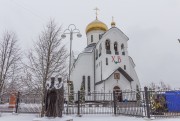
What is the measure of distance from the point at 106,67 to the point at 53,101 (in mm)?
20993

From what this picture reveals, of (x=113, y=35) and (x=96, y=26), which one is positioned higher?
(x=96, y=26)

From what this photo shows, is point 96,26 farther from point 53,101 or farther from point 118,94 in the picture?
point 53,101

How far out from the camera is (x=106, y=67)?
2881cm

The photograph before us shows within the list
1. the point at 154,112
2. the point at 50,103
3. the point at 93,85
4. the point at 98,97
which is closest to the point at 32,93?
the point at 50,103

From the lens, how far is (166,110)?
474 inches

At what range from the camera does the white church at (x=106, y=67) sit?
92.4 ft

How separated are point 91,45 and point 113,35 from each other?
6.38 m

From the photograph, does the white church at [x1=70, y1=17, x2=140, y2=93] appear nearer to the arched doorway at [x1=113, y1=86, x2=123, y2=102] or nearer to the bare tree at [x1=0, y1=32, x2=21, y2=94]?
the arched doorway at [x1=113, y1=86, x2=123, y2=102]

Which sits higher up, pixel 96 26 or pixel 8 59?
pixel 96 26

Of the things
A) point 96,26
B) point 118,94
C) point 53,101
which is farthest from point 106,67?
point 53,101

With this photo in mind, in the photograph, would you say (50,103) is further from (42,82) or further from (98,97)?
(98,97)

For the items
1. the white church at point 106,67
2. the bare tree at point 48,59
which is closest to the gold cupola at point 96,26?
the white church at point 106,67

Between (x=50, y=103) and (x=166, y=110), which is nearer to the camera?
(x=50, y=103)

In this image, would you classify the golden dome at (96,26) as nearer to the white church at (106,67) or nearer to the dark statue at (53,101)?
the white church at (106,67)
